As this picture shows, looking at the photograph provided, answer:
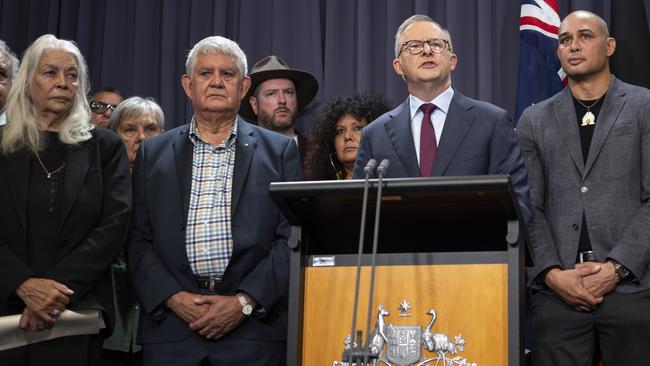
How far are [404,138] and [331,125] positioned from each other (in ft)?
3.99

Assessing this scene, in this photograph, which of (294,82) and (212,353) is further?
(294,82)

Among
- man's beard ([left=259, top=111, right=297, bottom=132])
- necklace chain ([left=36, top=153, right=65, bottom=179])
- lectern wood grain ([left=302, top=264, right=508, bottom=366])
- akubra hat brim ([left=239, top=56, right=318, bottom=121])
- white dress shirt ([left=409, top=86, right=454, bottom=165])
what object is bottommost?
lectern wood grain ([left=302, top=264, right=508, bottom=366])

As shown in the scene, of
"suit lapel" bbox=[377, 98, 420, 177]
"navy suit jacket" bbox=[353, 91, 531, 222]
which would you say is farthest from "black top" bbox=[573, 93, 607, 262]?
"suit lapel" bbox=[377, 98, 420, 177]

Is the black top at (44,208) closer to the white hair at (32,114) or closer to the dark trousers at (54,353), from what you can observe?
the white hair at (32,114)

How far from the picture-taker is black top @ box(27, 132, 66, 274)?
306cm

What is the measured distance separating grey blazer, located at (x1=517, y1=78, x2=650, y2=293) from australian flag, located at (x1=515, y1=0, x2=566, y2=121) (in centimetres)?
91

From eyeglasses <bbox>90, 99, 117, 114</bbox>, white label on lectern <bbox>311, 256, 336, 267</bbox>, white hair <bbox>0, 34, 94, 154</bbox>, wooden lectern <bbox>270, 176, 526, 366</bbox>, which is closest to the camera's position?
wooden lectern <bbox>270, 176, 526, 366</bbox>

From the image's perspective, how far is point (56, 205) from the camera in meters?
3.11

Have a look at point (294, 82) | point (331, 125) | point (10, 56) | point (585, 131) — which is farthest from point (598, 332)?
point (10, 56)

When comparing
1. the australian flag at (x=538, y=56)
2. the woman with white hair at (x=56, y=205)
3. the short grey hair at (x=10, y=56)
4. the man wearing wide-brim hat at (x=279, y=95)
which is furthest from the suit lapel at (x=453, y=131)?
the short grey hair at (x=10, y=56)

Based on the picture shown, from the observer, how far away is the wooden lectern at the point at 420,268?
2109mm

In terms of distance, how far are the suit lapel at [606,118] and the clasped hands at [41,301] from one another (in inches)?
73.1

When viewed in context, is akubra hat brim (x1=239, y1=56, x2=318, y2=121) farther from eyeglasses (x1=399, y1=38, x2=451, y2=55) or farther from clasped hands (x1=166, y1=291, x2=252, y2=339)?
clasped hands (x1=166, y1=291, x2=252, y2=339)

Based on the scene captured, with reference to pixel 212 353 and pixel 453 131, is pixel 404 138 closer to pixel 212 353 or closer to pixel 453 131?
pixel 453 131
